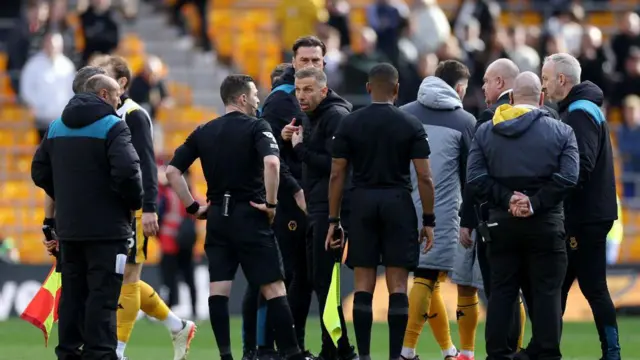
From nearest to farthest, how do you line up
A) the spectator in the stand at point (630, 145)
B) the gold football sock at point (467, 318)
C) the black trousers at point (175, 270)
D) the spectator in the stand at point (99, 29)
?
the gold football sock at point (467, 318), the black trousers at point (175, 270), the spectator in the stand at point (99, 29), the spectator in the stand at point (630, 145)

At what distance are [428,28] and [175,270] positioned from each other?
6521 mm

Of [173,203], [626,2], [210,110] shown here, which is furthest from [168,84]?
[626,2]

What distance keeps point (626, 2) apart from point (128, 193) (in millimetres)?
17225

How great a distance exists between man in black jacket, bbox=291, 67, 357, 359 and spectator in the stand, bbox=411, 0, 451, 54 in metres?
10.9

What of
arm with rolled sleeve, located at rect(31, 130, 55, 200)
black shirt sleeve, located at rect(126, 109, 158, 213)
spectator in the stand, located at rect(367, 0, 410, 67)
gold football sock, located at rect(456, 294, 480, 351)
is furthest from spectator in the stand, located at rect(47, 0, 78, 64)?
gold football sock, located at rect(456, 294, 480, 351)

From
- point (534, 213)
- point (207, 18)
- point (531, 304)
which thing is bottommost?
point (531, 304)

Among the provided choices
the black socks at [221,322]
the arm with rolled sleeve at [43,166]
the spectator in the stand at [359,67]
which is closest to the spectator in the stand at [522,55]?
the spectator in the stand at [359,67]

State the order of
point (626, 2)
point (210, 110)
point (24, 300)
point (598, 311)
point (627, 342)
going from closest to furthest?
1. point (598, 311)
2. point (627, 342)
3. point (24, 300)
4. point (210, 110)
5. point (626, 2)

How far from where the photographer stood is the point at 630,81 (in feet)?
77.2

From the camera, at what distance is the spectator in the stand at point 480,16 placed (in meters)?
23.6

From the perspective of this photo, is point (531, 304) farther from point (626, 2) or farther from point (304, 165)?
point (626, 2)

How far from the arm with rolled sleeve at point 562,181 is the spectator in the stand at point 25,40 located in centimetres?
1363

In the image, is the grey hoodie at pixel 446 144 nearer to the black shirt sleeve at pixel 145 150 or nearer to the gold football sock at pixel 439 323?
the gold football sock at pixel 439 323

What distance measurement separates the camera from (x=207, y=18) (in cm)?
2470
